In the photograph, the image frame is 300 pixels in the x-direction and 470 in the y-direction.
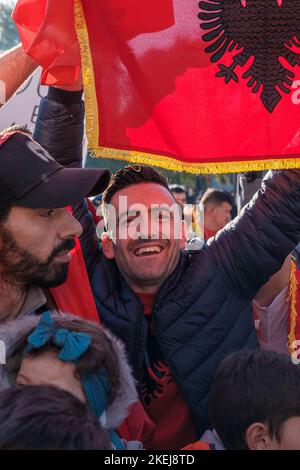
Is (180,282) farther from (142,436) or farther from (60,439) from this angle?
(60,439)

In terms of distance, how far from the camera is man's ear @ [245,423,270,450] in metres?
2.04

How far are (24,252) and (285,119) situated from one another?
47.2 inches

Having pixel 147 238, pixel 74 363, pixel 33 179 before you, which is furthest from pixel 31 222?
pixel 74 363

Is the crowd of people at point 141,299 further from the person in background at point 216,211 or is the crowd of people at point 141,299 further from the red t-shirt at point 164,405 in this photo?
the person in background at point 216,211

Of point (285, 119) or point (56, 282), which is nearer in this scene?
point (56, 282)

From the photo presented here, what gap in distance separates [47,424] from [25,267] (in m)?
0.98

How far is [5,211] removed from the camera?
2.33m

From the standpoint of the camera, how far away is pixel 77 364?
A: 1.97 metres

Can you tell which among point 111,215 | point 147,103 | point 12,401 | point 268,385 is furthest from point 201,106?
point 12,401

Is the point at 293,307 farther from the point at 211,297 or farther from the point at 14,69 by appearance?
the point at 14,69

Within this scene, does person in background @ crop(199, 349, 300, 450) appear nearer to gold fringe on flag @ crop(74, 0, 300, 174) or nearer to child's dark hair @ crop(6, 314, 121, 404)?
child's dark hair @ crop(6, 314, 121, 404)

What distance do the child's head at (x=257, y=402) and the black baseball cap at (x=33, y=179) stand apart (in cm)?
80

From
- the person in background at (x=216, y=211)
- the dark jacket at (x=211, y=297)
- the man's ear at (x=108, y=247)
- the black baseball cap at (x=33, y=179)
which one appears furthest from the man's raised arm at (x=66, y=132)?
the person in background at (x=216, y=211)

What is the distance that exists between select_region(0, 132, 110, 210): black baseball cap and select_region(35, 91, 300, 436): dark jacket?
51 cm
